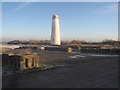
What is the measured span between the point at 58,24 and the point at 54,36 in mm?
4381

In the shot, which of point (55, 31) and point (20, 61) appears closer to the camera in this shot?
point (20, 61)

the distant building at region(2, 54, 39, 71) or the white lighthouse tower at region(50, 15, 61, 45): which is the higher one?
the white lighthouse tower at region(50, 15, 61, 45)

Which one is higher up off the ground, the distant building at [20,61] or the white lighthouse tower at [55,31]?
the white lighthouse tower at [55,31]

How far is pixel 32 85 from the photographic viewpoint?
265 inches

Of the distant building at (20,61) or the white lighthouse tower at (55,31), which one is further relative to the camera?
the white lighthouse tower at (55,31)

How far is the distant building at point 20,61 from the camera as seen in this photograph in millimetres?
10203

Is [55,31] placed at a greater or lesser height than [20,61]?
greater

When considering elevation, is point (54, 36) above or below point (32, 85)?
above

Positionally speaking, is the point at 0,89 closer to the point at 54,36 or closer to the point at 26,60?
the point at 26,60

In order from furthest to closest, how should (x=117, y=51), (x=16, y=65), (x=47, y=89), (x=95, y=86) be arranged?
(x=117, y=51) < (x=16, y=65) < (x=95, y=86) < (x=47, y=89)

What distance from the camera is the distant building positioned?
33.5ft

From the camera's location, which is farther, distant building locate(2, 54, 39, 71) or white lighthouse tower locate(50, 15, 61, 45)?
white lighthouse tower locate(50, 15, 61, 45)

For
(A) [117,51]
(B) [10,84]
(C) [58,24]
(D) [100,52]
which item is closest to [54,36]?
(C) [58,24]

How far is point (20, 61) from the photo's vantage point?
10.2m
